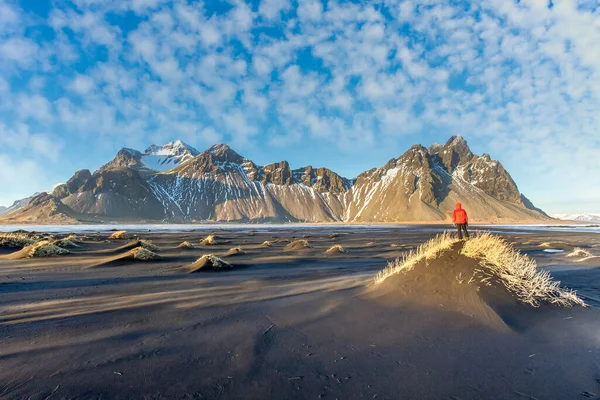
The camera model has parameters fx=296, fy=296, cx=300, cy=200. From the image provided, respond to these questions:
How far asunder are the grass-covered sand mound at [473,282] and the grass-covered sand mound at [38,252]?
20.7 meters

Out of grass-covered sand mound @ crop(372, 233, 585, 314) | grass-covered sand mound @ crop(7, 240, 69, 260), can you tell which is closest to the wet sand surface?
grass-covered sand mound @ crop(372, 233, 585, 314)

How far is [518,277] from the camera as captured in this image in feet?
22.5

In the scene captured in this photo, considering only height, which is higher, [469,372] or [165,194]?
[165,194]

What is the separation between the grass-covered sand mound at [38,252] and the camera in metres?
17.8

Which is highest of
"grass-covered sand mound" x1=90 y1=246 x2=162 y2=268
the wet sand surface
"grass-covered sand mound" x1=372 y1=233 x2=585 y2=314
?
"grass-covered sand mound" x1=372 y1=233 x2=585 y2=314

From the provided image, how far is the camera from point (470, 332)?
518 centimetres

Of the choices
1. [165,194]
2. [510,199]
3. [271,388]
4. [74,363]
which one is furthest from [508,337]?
[510,199]

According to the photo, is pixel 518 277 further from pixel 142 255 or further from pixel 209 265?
pixel 142 255

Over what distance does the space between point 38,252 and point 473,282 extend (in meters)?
23.1

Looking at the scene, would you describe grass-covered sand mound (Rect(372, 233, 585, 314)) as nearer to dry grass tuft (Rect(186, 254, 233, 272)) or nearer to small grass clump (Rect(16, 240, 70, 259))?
dry grass tuft (Rect(186, 254, 233, 272))

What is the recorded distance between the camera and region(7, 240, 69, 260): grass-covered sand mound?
17844 mm

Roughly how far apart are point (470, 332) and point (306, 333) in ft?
9.42

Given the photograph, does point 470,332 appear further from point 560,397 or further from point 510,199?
point 510,199

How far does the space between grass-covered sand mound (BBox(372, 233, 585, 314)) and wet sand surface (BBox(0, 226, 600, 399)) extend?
109 millimetres
